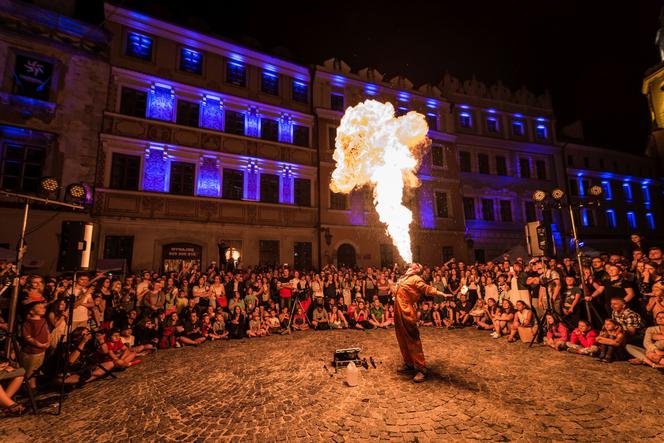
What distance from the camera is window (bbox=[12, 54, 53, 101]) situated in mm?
14242

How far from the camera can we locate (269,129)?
65.7 feet

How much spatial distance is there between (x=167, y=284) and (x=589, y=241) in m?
36.3

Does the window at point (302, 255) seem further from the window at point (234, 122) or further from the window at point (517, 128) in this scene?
the window at point (517, 128)

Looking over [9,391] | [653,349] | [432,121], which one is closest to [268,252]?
[9,391]

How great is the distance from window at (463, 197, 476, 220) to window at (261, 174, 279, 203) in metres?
15.0

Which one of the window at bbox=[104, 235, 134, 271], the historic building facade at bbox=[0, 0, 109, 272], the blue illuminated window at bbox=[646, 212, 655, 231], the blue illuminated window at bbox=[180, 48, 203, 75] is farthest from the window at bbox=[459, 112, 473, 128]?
the window at bbox=[104, 235, 134, 271]

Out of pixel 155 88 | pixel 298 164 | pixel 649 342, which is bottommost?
pixel 649 342

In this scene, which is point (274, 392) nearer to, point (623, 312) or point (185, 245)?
point (623, 312)

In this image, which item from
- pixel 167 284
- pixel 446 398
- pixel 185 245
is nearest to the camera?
pixel 446 398

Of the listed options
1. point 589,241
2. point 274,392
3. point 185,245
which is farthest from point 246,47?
point 589,241

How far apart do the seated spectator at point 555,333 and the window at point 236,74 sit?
19.6 metres

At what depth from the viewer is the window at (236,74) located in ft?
63.9

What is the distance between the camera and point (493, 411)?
178 inches

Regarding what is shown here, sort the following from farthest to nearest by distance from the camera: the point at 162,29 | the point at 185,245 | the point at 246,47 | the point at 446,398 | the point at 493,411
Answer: the point at 246,47, the point at 162,29, the point at 185,245, the point at 446,398, the point at 493,411
